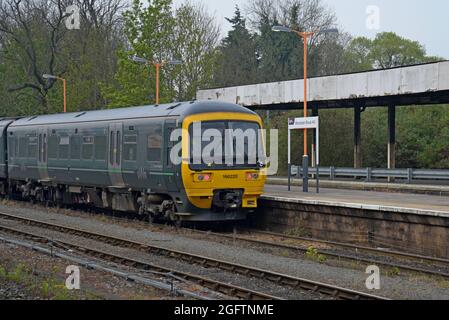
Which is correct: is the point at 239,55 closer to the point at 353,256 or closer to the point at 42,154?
the point at 42,154

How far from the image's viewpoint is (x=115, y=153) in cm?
2100

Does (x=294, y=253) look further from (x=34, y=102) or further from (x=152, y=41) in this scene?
(x=34, y=102)

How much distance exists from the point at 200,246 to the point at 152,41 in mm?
23747

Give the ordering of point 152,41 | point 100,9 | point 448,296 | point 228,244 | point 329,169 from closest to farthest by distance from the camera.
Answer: point 448,296
point 228,244
point 329,169
point 152,41
point 100,9

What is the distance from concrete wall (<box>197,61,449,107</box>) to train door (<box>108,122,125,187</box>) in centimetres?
1223

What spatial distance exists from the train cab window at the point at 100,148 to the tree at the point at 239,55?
41264mm

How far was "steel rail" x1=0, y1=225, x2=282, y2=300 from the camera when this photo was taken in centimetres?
1082

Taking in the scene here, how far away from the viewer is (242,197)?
61.7ft

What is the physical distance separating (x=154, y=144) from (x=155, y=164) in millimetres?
554

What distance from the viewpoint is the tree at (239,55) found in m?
65.7

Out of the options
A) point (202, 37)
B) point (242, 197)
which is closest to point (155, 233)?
point (242, 197)

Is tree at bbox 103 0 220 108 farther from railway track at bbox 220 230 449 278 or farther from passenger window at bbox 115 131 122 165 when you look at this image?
railway track at bbox 220 230 449 278

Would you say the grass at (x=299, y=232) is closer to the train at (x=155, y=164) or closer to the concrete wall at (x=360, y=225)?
the concrete wall at (x=360, y=225)

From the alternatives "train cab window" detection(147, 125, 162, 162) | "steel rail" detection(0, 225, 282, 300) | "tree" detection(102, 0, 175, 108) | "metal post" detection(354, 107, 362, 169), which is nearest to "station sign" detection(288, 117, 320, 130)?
"train cab window" detection(147, 125, 162, 162)
